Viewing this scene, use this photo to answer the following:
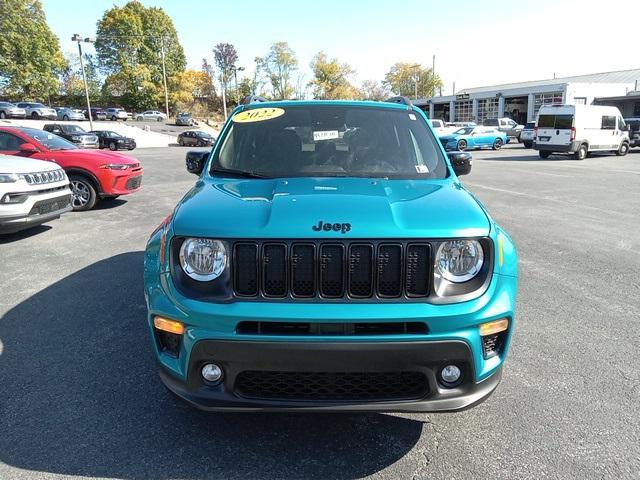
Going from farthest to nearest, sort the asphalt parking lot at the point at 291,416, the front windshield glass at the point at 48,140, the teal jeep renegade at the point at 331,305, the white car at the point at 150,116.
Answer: the white car at the point at 150,116 → the front windshield glass at the point at 48,140 → the asphalt parking lot at the point at 291,416 → the teal jeep renegade at the point at 331,305

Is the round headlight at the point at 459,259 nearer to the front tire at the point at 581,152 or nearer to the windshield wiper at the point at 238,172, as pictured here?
the windshield wiper at the point at 238,172

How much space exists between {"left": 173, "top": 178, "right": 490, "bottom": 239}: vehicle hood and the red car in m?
7.46

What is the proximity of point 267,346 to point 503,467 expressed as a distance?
1.37 m

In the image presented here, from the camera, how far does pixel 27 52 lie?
6225 cm

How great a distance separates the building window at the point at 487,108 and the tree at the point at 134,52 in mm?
47993

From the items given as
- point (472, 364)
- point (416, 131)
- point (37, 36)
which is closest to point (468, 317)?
point (472, 364)

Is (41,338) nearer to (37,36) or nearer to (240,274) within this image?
(240,274)

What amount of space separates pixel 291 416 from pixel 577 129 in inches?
918

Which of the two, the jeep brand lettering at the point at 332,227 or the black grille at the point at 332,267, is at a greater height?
the jeep brand lettering at the point at 332,227

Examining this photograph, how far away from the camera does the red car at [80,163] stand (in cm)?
888

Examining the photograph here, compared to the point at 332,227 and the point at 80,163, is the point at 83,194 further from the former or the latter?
the point at 332,227

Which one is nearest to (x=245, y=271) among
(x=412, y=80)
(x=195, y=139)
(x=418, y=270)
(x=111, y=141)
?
(x=418, y=270)

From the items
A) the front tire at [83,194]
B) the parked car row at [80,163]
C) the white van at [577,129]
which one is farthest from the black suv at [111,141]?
the white van at [577,129]

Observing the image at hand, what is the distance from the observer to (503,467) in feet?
7.81
